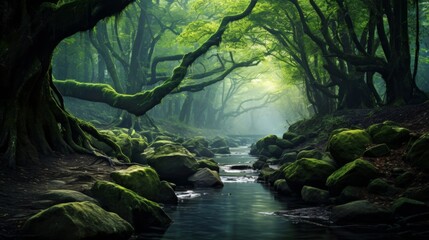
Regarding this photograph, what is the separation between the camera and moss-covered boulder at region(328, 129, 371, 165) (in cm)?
1328

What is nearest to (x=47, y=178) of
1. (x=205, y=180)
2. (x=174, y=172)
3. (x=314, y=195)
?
(x=174, y=172)

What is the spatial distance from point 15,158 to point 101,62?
3472cm

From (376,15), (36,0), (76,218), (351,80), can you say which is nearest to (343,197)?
(76,218)

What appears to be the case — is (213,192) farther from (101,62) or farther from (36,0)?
(101,62)

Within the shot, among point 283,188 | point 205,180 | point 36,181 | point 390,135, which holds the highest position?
point 390,135

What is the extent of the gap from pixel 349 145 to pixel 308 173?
60.0 inches

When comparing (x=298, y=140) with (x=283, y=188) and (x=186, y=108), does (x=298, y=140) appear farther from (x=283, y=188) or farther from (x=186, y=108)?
(x=186, y=108)

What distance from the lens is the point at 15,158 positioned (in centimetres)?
1107

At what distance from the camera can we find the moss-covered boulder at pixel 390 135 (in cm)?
1333

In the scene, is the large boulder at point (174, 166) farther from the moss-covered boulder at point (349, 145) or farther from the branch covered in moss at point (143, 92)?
the moss-covered boulder at point (349, 145)

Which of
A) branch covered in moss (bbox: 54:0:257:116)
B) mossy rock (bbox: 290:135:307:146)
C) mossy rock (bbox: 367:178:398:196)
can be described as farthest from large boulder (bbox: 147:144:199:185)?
mossy rock (bbox: 290:135:307:146)

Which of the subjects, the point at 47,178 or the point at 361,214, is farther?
the point at 47,178

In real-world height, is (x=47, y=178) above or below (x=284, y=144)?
below

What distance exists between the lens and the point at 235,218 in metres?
10.6
